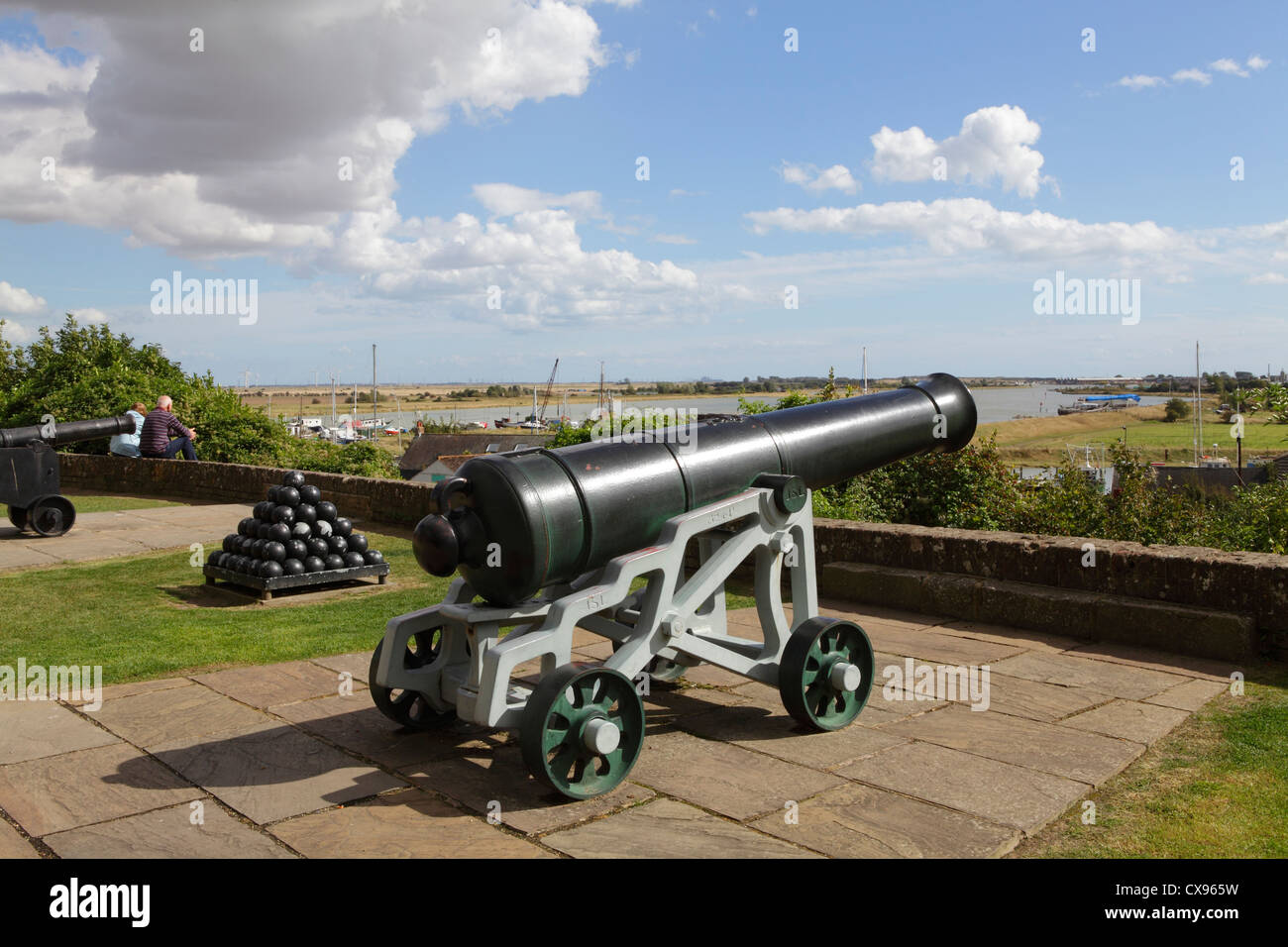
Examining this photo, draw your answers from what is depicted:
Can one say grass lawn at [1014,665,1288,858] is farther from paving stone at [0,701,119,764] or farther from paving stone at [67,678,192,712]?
paving stone at [67,678,192,712]

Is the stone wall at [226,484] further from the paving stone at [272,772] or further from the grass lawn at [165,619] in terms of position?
the paving stone at [272,772]

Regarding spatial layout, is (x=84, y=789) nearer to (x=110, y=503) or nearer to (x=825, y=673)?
(x=825, y=673)

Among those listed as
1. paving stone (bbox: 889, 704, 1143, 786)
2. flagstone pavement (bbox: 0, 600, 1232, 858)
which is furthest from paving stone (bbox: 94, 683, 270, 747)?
paving stone (bbox: 889, 704, 1143, 786)

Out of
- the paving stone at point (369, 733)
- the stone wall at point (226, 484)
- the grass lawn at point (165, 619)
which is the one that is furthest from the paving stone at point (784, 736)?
the stone wall at point (226, 484)

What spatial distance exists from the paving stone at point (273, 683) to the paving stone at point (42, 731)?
65 cm

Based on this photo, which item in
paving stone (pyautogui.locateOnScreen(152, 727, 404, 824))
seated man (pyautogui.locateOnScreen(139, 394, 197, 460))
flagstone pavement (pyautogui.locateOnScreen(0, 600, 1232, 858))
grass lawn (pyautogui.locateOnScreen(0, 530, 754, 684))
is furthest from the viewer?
seated man (pyautogui.locateOnScreen(139, 394, 197, 460))

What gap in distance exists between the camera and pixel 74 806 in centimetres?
358

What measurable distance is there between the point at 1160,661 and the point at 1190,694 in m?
0.67

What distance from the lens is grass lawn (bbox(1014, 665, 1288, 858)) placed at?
10.7 feet

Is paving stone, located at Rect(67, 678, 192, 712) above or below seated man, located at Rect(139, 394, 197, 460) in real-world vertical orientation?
below

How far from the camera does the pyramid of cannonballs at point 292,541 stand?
24.3ft

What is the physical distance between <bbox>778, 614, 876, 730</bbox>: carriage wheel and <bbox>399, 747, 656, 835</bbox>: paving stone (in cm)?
86
